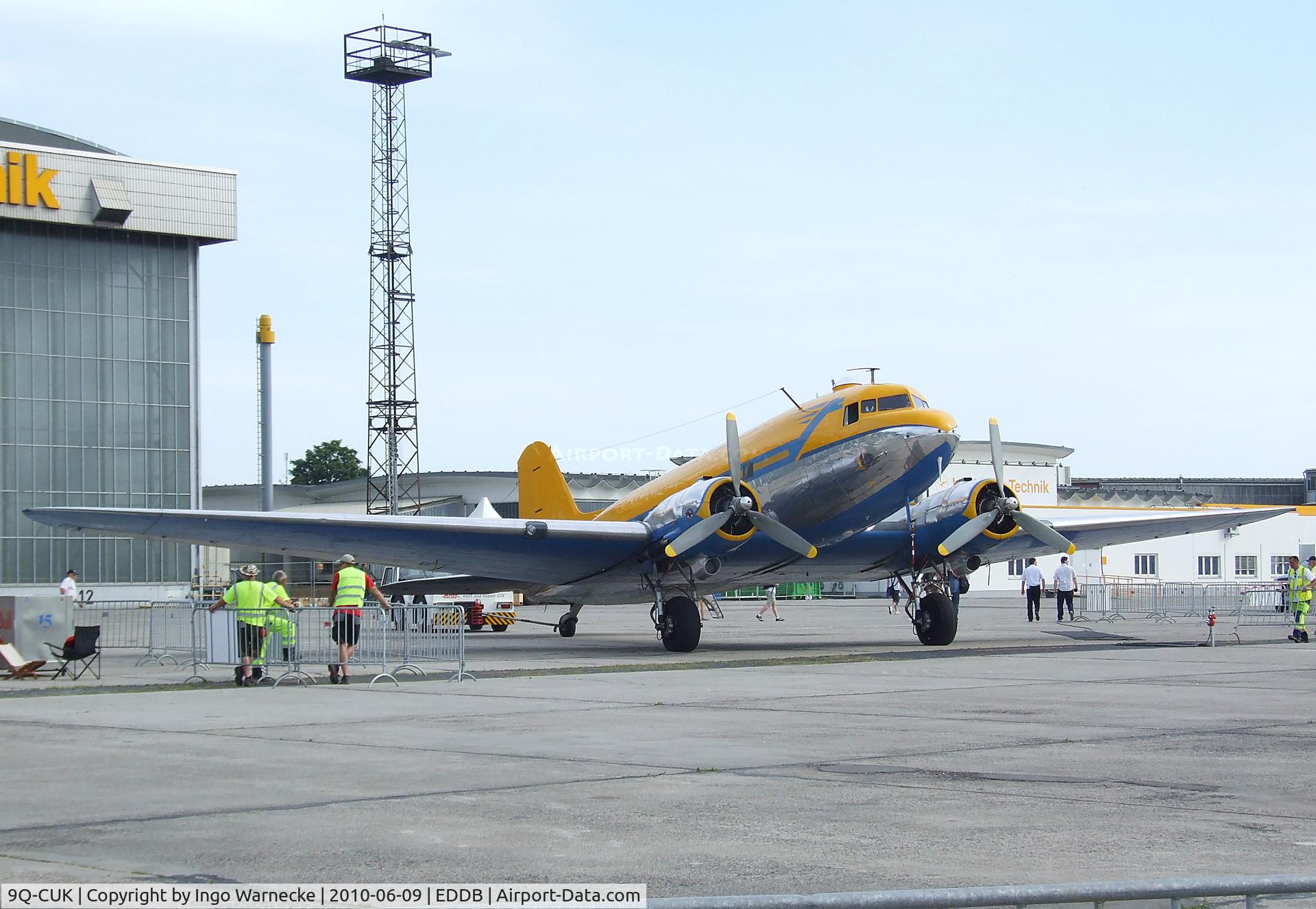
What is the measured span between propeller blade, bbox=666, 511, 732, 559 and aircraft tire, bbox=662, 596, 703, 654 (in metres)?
1.01

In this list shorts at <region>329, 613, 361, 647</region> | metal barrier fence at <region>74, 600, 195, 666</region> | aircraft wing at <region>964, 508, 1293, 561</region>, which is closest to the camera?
shorts at <region>329, 613, 361, 647</region>

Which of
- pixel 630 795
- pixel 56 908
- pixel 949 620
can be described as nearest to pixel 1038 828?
pixel 630 795

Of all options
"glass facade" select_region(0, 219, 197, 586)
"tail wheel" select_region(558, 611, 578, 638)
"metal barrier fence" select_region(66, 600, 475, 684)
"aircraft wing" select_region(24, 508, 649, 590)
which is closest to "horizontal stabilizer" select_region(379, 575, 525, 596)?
"tail wheel" select_region(558, 611, 578, 638)

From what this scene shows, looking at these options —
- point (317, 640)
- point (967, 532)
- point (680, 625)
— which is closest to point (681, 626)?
point (680, 625)

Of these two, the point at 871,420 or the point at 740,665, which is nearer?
the point at 740,665

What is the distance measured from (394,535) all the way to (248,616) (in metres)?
6.66

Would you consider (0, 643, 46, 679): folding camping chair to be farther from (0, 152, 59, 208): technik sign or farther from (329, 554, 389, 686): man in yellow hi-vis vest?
(0, 152, 59, 208): technik sign

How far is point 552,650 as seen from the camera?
2605cm

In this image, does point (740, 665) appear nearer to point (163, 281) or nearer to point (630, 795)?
point (630, 795)

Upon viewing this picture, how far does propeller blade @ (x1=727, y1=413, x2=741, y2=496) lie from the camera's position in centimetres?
2394

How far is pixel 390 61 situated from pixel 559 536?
38.6 metres

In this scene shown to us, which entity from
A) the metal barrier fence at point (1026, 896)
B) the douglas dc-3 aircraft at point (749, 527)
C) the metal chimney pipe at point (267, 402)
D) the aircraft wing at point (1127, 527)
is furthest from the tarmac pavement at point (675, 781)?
the metal chimney pipe at point (267, 402)

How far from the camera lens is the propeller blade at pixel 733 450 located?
2394cm

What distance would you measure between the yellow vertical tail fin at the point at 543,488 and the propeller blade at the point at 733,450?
8.40m
